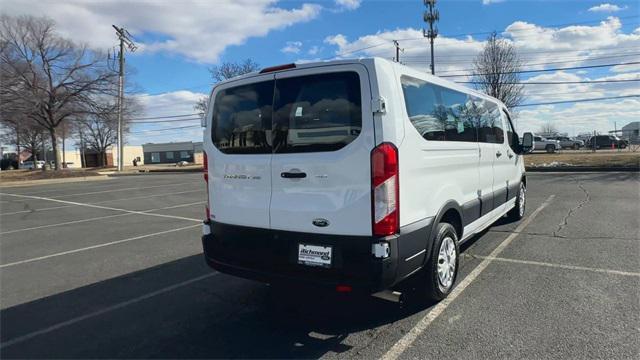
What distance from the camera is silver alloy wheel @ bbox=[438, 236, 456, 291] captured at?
13.2 feet

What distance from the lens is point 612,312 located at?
3.68 meters

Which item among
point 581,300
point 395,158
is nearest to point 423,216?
point 395,158

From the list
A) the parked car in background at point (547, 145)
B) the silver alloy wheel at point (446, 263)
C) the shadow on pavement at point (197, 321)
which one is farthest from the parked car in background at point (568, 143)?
the shadow on pavement at point (197, 321)

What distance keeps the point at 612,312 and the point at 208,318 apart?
3660 mm

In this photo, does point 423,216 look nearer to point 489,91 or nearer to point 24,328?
point 24,328

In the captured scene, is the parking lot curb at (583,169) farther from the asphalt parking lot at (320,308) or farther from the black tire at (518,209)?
the black tire at (518,209)

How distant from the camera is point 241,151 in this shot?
153 inches

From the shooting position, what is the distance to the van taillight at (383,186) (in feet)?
10.3

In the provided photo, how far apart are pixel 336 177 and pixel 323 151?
241 mm

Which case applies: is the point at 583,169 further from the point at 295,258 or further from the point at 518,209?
the point at 295,258

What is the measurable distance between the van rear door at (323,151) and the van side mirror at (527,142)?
17.5ft

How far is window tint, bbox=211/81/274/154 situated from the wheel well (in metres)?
1.96

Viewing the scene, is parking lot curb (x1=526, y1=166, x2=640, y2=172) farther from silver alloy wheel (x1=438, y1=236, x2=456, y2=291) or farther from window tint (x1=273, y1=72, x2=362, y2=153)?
window tint (x1=273, y1=72, x2=362, y2=153)

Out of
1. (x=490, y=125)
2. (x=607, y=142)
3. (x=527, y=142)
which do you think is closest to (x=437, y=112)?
(x=490, y=125)
